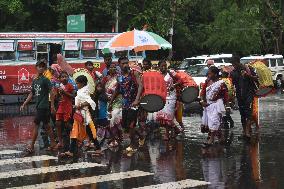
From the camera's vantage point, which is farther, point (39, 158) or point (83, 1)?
point (83, 1)

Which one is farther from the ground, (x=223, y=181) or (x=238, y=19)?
(x=238, y=19)

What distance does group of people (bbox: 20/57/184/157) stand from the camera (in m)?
12.0

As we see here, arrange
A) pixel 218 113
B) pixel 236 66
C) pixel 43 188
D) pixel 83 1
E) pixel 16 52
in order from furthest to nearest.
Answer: pixel 83 1 < pixel 16 52 < pixel 236 66 < pixel 218 113 < pixel 43 188

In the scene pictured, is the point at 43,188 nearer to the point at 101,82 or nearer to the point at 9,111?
the point at 101,82

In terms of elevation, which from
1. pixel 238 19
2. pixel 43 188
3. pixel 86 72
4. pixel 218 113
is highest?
pixel 238 19

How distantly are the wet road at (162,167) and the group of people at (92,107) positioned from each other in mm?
445

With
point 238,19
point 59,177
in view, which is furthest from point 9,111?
point 238,19

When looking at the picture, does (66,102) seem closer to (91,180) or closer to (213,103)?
(213,103)

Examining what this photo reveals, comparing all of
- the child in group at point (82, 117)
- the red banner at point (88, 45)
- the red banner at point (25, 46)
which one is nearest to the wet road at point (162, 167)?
the child in group at point (82, 117)

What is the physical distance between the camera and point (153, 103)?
12695 millimetres

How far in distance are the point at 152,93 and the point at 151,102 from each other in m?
0.19

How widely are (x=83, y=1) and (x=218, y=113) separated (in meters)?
29.6

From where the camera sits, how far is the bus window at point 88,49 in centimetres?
2902

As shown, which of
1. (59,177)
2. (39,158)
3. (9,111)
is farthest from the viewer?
(9,111)
